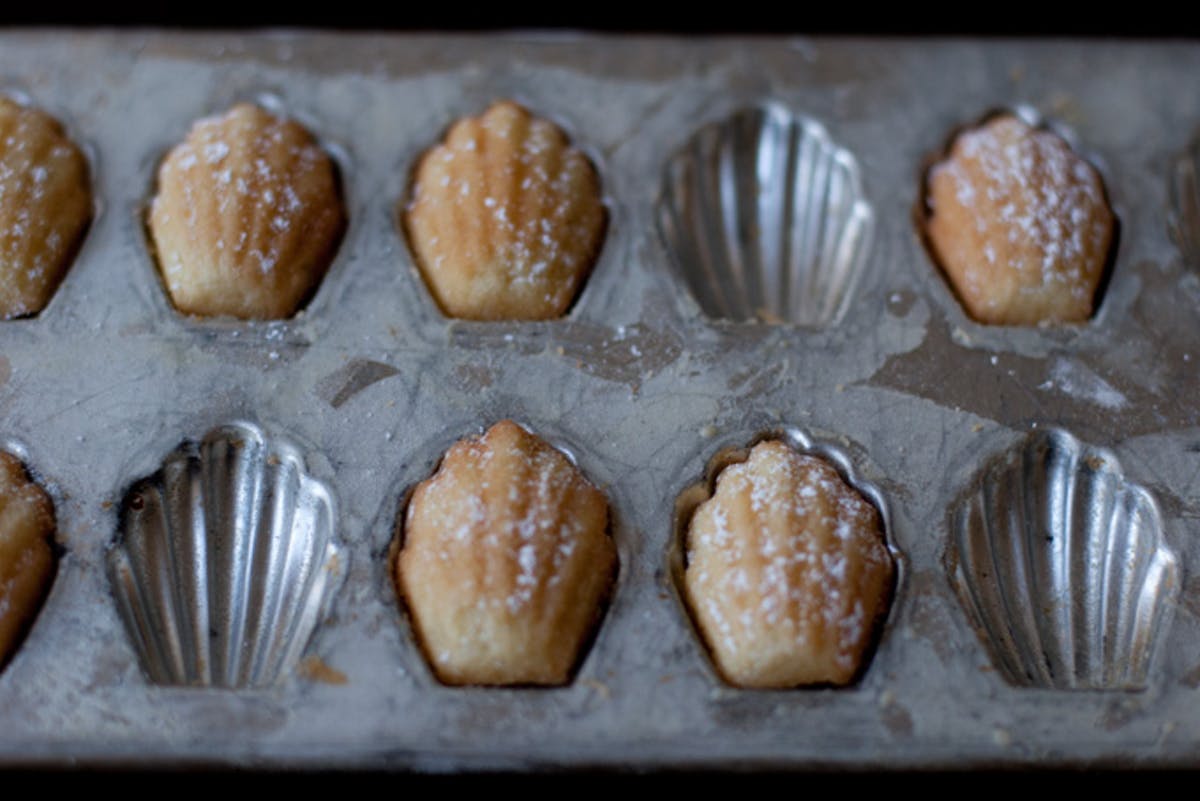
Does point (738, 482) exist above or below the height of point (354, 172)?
below

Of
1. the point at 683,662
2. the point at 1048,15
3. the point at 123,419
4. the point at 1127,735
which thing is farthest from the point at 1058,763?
the point at 1048,15

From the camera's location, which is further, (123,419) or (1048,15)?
(1048,15)

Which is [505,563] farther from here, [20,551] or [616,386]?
[20,551]

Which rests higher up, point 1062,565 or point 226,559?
point 1062,565

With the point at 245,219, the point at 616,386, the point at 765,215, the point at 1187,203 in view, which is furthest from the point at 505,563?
the point at 1187,203

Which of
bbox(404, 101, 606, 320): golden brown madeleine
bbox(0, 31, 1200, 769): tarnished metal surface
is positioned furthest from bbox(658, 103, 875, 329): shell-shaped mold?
bbox(404, 101, 606, 320): golden brown madeleine

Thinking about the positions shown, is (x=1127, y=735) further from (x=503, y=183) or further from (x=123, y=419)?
→ (x=123, y=419)

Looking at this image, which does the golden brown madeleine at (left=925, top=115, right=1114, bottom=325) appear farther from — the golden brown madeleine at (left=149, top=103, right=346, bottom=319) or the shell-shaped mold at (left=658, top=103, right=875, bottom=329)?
the golden brown madeleine at (left=149, top=103, right=346, bottom=319)
